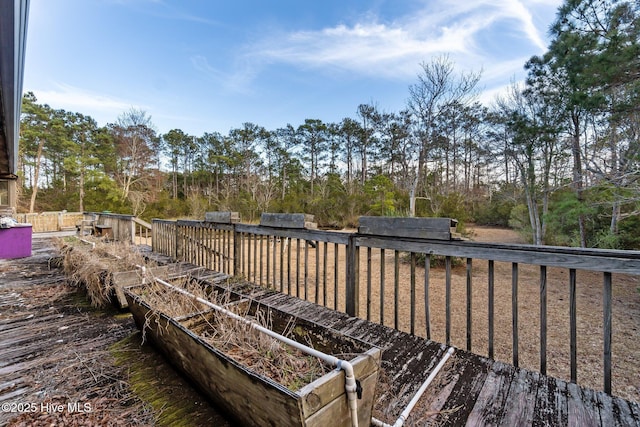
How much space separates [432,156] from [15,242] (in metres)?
15.7

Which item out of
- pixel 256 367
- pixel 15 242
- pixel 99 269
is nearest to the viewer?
pixel 256 367

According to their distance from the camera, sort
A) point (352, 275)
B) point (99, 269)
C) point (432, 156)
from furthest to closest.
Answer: point (432, 156)
point (99, 269)
point (352, 275)

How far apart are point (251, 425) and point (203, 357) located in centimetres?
31

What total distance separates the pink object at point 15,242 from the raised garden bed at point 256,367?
15.0 ft

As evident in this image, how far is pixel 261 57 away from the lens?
9273 mm

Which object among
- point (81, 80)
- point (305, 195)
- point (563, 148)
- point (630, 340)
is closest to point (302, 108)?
point (305, 195)

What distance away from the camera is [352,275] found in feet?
7.08

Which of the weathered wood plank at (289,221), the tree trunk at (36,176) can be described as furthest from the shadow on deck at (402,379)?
the tree trunk at (36,176)

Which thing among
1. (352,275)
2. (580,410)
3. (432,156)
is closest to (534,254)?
(580,410)

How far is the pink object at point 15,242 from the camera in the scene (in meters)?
4.26

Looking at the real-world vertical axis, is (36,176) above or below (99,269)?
above

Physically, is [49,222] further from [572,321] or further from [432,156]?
[432,156]

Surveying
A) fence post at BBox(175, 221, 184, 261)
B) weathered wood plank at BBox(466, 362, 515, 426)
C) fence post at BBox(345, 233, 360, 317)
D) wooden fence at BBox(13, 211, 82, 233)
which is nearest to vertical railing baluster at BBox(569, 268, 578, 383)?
weathered wood plank at BBox(466, 362, 515, 426)

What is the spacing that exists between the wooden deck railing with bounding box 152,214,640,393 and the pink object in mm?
1855
